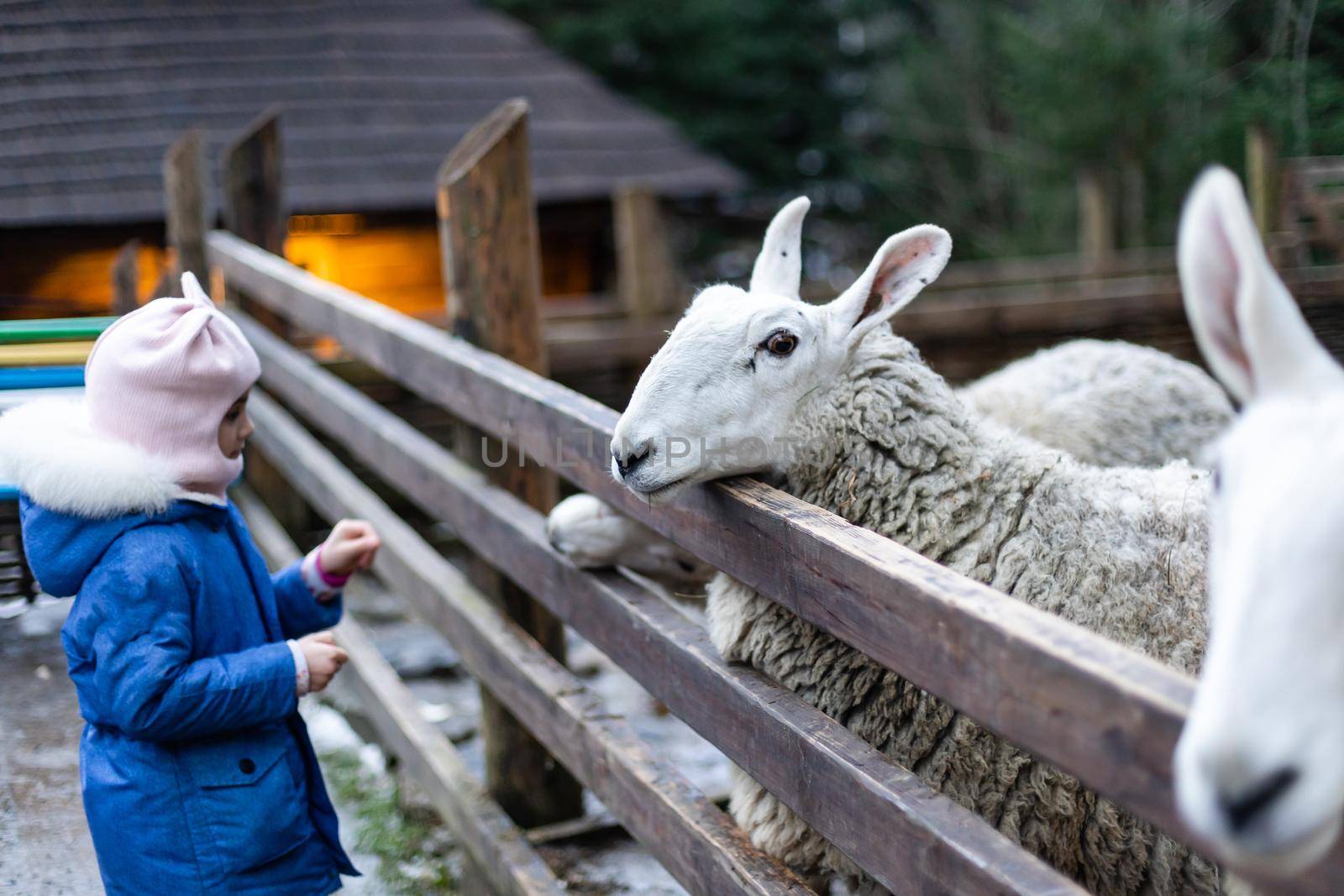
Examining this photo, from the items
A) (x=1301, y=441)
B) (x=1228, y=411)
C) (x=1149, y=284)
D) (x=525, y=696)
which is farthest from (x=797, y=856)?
(x=1149, y=284)

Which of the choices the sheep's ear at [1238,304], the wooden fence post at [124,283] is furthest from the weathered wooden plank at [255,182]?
the sheep's ear at [1238,304]

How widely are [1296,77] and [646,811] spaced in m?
3.34

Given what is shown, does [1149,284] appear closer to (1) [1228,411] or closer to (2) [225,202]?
(1) [1228,411]

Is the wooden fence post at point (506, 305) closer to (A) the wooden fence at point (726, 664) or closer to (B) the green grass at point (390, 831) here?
(A) the wooden fence at point (726, 664)

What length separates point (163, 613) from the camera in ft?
6.57

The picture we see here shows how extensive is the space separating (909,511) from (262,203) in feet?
15.0

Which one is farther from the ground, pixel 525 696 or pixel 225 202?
pixel 225 202

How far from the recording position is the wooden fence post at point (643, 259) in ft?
23.5

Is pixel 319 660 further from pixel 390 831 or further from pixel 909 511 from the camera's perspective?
pixel 390 831

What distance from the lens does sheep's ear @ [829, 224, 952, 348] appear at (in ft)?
7.43

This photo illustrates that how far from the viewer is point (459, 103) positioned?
12.3m

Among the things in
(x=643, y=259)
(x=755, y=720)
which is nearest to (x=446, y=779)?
(x=755, y=720)

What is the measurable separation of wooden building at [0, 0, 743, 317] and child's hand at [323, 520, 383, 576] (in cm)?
779

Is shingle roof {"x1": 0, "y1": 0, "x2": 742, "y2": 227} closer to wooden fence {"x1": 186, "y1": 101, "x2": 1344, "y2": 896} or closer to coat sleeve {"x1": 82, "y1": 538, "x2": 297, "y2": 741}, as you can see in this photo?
wooden fence {"x1": 186, "y1": 101, "x2": 1344, "y2": 896}
